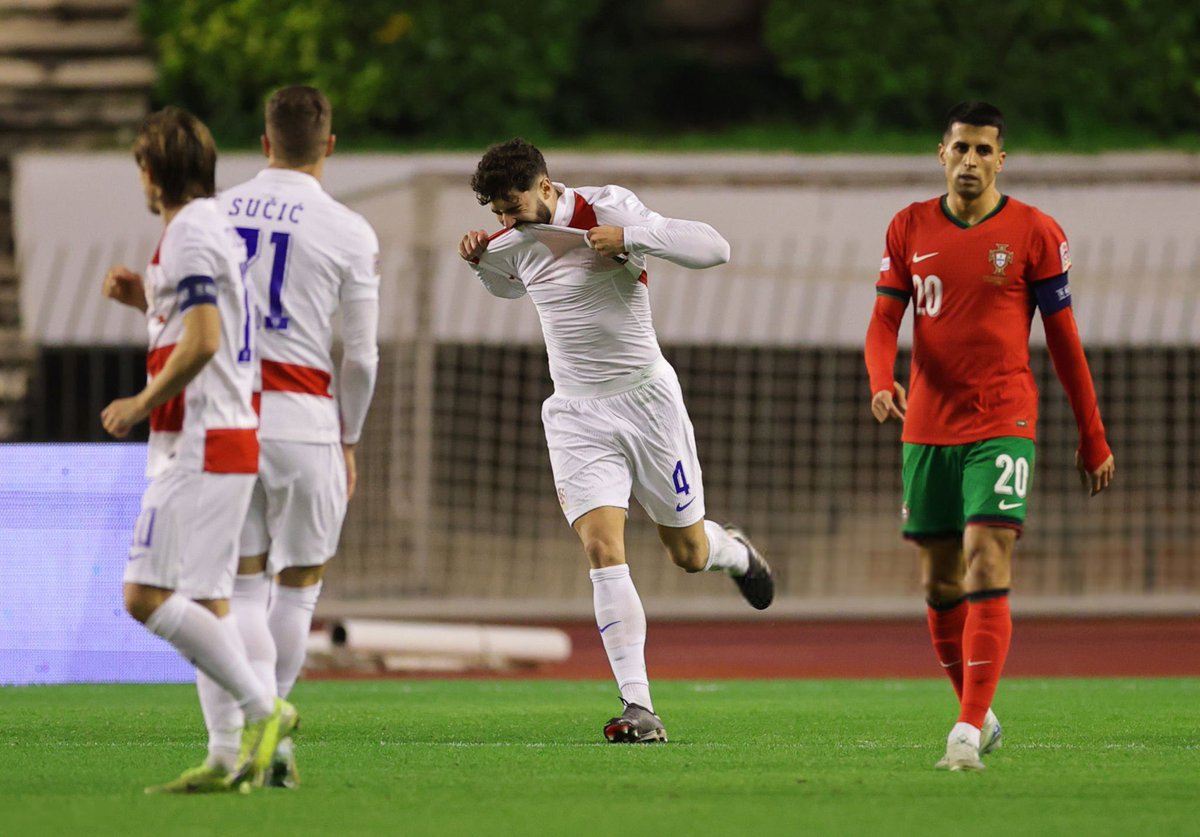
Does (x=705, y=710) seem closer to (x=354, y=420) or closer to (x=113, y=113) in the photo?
(x=354, y=420)

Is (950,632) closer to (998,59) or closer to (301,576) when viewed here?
(301,576)

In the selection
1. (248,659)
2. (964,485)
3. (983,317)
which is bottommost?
(248,659)

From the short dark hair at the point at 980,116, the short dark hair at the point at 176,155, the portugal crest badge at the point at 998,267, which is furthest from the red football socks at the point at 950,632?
the short dark hair at the point at 176,155

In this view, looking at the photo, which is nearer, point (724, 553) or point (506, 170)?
point (506, 170)

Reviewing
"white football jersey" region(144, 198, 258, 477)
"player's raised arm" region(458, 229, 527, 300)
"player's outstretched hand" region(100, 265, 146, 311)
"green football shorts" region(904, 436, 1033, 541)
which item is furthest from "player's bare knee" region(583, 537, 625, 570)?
"player's outstretched hand" region(100, 265, 146, 311)

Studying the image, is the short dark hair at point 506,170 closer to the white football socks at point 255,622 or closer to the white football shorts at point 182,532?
the white football socks at point 255,622

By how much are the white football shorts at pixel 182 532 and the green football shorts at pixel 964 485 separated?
7.62 ft

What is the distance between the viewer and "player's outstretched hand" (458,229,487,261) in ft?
22.6

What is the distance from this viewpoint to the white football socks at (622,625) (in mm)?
6656

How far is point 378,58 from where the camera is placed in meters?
17.8

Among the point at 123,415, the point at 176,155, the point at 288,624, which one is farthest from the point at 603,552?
the point at 176,155

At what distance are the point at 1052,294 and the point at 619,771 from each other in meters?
2.03

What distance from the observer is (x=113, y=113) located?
1742 centimetres

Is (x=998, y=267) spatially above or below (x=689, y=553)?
above
